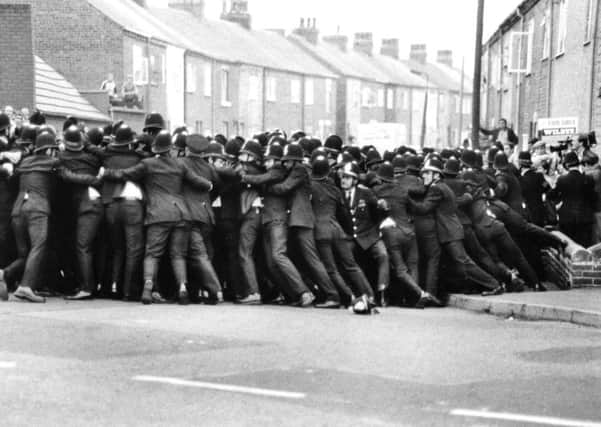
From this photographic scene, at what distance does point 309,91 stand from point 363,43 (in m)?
15.9

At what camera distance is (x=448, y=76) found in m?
91.0

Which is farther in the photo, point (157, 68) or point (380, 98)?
point (380, 98)

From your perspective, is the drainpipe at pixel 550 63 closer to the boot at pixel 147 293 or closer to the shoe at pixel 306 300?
the shoe at pixel 306 300

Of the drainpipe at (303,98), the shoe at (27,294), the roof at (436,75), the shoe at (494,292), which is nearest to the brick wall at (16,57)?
the shoe at (27,294)

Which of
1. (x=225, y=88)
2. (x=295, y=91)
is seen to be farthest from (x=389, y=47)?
(x=225, y=88)

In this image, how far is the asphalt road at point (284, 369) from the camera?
6.60m

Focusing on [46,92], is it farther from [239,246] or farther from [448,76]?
[448,76]

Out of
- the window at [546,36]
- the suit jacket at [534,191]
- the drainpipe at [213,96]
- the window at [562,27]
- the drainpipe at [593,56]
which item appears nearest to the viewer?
the suit jacket at [534,191]

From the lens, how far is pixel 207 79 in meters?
52.8

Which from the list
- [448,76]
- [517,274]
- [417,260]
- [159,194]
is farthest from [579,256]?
[448,76]

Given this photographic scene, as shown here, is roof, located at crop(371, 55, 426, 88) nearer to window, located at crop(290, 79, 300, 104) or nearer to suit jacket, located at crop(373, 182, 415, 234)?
window, located at crop(290, 79, 300, 104)

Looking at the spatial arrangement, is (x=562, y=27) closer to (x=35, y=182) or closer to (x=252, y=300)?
(x=252, y=300)

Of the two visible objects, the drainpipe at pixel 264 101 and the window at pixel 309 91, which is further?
the window at pixel 309 91

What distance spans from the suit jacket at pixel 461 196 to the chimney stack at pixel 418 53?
77.5 metres
